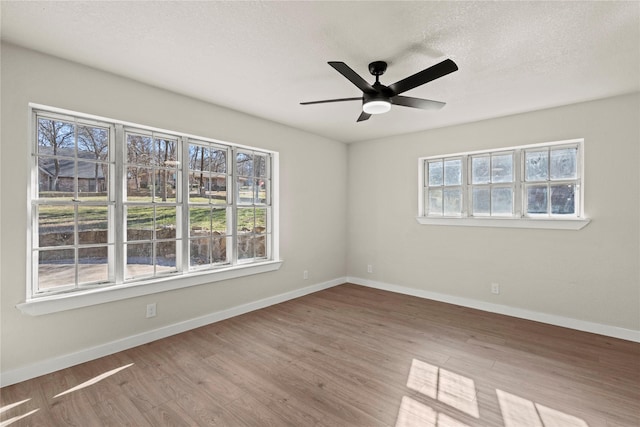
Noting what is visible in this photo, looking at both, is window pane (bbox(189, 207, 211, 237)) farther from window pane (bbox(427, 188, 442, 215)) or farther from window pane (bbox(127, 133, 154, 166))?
window pane (bbox(427, 188, 442, 215))

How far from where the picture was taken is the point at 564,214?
359 cm

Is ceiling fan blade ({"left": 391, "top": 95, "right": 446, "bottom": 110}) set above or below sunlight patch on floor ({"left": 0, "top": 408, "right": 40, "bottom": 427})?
above

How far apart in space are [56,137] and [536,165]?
502 centimetres

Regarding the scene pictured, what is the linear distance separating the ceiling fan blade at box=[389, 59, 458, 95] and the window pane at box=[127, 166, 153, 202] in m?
2.49

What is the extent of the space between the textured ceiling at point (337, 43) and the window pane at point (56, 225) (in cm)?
124

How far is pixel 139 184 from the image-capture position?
3.05 metres

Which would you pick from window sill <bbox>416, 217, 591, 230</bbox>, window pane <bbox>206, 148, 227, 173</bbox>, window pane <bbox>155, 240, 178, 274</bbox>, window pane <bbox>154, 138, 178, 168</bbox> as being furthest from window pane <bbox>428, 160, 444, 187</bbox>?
window pane <bbox>155, 240, 178, 274</bbox>

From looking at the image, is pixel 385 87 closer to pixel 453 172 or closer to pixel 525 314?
pixel 453 172

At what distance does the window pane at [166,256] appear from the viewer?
3.20 metres

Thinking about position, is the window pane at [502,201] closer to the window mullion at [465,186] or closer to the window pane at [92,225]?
the window mullion at [465,186]

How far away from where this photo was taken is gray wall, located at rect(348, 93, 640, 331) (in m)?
3.18

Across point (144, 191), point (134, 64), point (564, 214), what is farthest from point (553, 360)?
point (134, 64)

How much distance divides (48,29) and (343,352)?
3.34 m

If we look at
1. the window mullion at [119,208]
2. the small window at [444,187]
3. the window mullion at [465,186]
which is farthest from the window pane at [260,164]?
the window mullion at [465,186]
